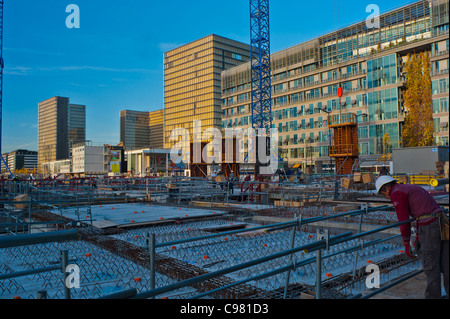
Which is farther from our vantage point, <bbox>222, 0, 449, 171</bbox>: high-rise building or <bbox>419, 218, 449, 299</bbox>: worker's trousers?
<bbox>222, 0, 449, 171</bbox>: high-rise building

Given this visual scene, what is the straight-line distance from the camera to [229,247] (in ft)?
32.0

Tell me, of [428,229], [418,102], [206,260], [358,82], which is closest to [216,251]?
[206,260]

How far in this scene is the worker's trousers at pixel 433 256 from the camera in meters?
4.10

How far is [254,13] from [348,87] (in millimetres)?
22388

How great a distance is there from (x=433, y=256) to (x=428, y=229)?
12.7 inches

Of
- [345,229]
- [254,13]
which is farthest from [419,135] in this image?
[345,229]

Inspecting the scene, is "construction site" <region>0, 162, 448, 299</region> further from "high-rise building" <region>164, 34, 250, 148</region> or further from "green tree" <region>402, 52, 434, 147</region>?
"high-rise building" <region>164, 34, 250, 148</region>

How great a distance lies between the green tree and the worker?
56580 mm

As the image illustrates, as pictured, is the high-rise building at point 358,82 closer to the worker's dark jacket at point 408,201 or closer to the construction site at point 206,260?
the construction site at point 206,260

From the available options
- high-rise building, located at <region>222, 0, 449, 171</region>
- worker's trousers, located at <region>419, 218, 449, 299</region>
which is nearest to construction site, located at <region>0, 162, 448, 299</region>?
worker's trousers, located at <region>419, 218, 449, 299</region>

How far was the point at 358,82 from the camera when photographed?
6344cm

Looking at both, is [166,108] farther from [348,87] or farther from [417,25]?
[417,25]

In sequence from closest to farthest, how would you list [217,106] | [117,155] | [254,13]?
[254,13]
[117,155]
[217,106]

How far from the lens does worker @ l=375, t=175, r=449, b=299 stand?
414 centimetres
